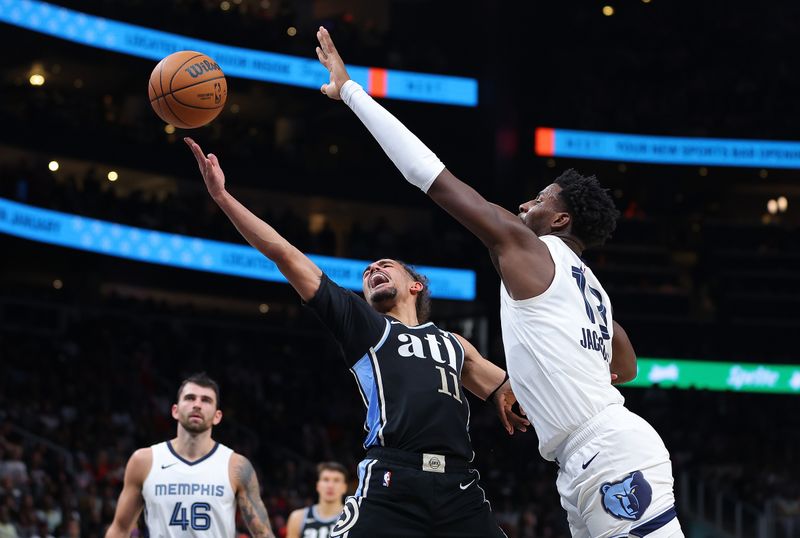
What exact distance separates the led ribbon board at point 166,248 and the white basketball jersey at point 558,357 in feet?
66.7

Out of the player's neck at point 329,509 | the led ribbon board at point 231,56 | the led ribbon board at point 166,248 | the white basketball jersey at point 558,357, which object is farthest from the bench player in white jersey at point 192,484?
the led ribbon board at point 231,56

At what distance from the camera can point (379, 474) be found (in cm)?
496

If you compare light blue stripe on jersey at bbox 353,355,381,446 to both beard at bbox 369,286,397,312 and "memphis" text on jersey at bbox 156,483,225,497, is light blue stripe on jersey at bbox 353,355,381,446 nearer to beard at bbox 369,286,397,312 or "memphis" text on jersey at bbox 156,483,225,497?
beard at bbox 369,286,397,312

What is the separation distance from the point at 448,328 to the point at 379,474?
22.5 metres

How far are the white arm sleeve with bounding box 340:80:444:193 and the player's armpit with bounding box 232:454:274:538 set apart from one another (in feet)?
11.2

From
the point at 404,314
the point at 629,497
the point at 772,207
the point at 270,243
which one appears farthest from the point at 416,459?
the point at 772,207

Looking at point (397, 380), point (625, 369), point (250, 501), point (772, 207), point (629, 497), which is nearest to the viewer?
point (629, 497)

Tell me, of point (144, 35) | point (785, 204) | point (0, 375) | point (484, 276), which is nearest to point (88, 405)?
point (0, 375)

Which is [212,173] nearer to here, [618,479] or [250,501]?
[618,479]

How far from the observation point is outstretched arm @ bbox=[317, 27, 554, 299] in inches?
178

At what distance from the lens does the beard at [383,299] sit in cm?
557

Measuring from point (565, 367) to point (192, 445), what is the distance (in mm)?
3693

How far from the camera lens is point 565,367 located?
4602 mm

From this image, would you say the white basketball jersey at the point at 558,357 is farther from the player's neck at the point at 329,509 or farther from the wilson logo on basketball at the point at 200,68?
the player's neck at the point at 329,509
